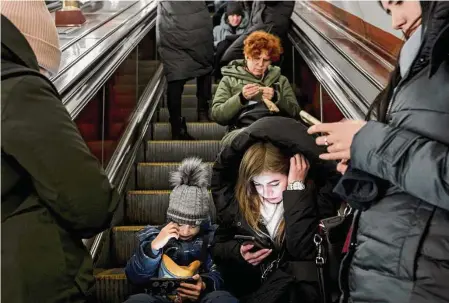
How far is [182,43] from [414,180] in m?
4.08

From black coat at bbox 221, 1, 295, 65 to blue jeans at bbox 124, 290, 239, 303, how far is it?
11.2ft

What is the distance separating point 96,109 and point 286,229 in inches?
71.9

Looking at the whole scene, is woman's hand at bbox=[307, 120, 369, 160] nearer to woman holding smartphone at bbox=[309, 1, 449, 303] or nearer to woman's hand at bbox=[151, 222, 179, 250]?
woman holding smartphone at bbox=[309, 1, 449, 303]

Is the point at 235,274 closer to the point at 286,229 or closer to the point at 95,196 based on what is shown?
the point at 286,229

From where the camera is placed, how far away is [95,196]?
1.50m

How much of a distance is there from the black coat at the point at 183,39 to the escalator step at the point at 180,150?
0.77m

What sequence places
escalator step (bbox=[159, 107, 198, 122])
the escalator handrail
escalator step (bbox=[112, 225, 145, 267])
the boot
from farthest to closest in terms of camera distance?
escalator step (bbox=[159, 107, 198, 122])
the boot
escalator step (bbox=[112, 225, 145, 267])
the escalator handrail

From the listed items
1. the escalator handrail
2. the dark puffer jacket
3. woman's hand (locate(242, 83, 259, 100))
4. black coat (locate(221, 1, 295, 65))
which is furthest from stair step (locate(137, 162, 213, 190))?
the dark puffer jacket

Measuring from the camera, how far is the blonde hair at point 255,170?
2.50m

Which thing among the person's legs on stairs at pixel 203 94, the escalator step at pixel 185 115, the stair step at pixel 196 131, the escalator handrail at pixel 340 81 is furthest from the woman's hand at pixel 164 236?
the escalator step at pixel 185 115

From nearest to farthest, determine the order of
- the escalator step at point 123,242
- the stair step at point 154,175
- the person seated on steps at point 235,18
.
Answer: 1. the escalator step at point 123,242
2. the stair step at point 154,175
3. the person seated on steps at point 235,18

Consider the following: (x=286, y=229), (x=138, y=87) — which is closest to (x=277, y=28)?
(x=138, y=87)

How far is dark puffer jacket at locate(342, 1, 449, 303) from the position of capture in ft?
4.26

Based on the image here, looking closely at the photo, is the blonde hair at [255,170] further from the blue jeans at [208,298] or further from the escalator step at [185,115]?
the escalator step at [185,115]
